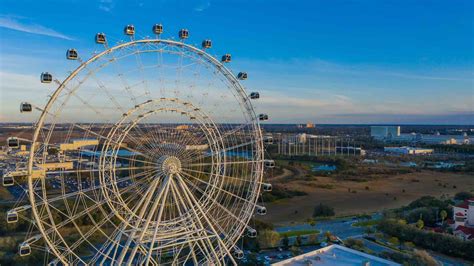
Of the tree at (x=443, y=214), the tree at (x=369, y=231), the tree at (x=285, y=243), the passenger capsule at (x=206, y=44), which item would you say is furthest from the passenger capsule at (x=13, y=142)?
the tree at (x=443, y=214)

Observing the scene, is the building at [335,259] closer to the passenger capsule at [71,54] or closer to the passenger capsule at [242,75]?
the passenger capsule at [242,75]

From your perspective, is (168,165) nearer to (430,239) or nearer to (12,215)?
(12,215)

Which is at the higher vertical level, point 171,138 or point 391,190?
point 171,138

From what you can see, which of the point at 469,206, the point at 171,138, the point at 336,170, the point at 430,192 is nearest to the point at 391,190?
the point at 430,192

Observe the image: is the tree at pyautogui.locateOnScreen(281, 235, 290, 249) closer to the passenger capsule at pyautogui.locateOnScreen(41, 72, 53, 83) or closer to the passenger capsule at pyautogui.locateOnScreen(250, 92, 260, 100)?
the passenger capsule at pyautogui.locateOnScreen(250, 92, 260, 100)

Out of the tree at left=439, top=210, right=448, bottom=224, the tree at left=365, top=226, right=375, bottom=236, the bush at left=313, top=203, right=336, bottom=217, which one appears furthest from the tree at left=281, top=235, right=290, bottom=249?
the tree at left=439, top=210, right=448, bottom=224

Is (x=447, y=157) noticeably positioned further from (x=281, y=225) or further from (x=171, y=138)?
(x=171, y=138)
